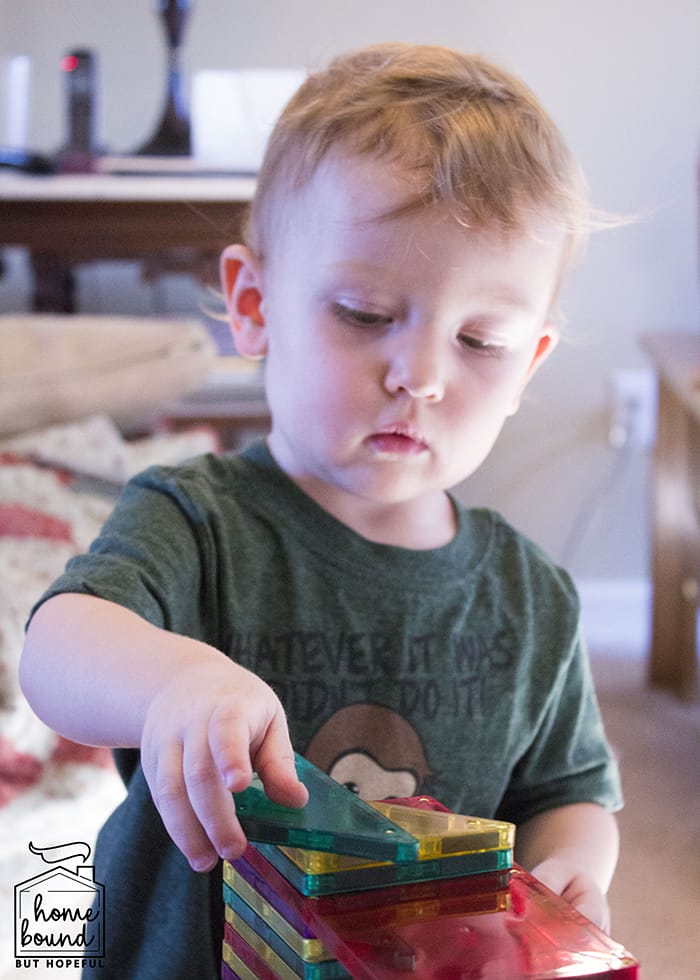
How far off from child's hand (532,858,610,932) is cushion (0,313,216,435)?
1.23m

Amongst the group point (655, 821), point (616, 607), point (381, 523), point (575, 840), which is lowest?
point (616, 607)

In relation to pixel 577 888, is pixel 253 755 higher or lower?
higher

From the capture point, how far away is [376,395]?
591 mm

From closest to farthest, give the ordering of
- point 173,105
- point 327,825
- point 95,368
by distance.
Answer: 1. point 327,825
2. point 95,368
3. point 173,105

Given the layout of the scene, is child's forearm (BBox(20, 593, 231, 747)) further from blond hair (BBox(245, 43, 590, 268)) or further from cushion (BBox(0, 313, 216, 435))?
cushion (BBox(0, 313, 216, 435))

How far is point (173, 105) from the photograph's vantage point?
2367 mm

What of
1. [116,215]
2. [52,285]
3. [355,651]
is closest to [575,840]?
[355,651]

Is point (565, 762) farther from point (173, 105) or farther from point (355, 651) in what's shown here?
point (173, 105)

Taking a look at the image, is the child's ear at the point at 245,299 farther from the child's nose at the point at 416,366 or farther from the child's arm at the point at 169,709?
the child's arm at the point at 169,709

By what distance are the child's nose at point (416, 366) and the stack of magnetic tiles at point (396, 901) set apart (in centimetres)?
26

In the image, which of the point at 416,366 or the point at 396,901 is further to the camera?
the point at 416,366

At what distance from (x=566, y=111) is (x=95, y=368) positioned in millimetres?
1302

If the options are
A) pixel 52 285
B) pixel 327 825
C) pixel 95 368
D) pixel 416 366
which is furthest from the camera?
pixel 52 285

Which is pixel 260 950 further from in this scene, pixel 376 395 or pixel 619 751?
pixel 619 751
